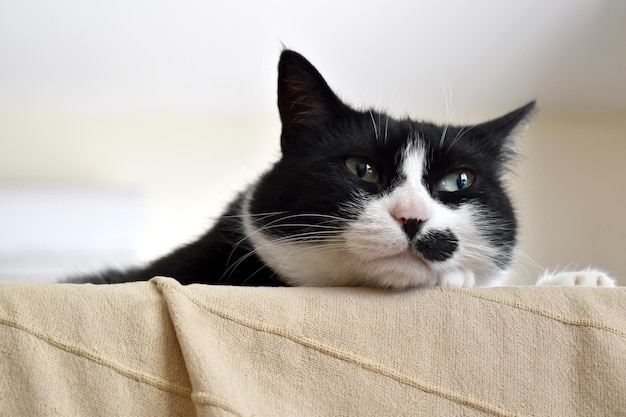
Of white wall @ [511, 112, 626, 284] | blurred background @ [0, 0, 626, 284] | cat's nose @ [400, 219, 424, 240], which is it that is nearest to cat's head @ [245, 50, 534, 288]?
cat's nose @ [400, 219, 424, 240]

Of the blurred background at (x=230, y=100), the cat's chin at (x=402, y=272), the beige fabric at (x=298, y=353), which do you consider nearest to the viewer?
the beige fabric at (x=298, y=353)

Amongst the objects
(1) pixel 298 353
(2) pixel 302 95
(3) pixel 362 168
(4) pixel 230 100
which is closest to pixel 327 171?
A: (3) pixel 362 168

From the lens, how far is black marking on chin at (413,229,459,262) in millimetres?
794

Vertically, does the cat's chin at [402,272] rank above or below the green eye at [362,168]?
below

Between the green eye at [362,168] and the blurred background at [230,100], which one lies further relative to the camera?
the blurred background at [230,100]

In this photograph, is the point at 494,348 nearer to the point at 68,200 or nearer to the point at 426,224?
the point at 426,224

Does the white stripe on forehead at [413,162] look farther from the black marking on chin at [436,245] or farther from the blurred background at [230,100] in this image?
the blurred background at [230,100]

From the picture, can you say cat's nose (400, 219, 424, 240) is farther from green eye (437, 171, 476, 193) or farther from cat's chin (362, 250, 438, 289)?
green eye (437, 171, 476, 193)

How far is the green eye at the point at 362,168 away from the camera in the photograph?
2.97 feet

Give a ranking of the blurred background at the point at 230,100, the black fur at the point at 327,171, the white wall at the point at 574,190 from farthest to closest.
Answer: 1. the white wall at the point at 574,190
2. the blurred background at the point at 230,100
3. the black fur at the point at 327,171

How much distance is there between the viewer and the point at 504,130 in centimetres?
106

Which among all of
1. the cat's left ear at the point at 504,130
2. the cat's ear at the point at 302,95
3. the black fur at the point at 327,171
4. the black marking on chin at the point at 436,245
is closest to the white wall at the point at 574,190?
the cat's left ear at the point at 504,130

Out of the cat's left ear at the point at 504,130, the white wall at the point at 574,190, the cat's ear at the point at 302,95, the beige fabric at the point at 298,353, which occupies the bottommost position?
the white wall at the point at 574,190

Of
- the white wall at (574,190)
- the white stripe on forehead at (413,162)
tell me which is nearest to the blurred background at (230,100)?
the white wall at (574,190)
